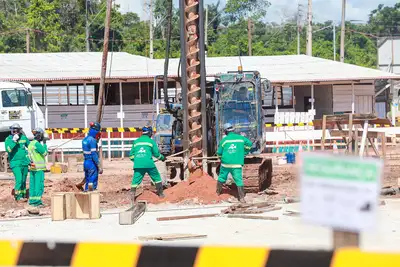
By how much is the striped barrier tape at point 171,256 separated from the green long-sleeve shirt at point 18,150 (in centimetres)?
1399

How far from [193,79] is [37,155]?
382 cm

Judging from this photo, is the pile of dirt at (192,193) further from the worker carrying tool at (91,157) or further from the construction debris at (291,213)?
the construction debris at (291,213)

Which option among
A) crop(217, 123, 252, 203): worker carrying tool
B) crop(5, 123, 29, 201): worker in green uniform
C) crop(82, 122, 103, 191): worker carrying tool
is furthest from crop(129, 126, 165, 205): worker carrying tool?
crop(5, 123, 29, 201): worker in green uniform

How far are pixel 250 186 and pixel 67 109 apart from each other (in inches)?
895

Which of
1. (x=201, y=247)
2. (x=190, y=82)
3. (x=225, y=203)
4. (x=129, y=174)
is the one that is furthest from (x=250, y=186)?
(x=201, y=247)

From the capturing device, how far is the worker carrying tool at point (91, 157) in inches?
715

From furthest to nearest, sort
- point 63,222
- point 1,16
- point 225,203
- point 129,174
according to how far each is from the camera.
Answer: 1. point 1,16
2. point 129,174
3. point 225,203
4. point 63,222

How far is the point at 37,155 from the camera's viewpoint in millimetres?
17516

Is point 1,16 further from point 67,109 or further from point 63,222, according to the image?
point 63,222

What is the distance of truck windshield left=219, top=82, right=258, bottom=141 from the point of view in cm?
2130

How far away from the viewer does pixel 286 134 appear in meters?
34.1

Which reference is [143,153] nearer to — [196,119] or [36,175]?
[36,175]

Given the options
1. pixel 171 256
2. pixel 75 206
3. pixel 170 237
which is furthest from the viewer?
pixel 75 206

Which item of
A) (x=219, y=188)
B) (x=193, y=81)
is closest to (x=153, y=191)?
(x=219, y=188)
